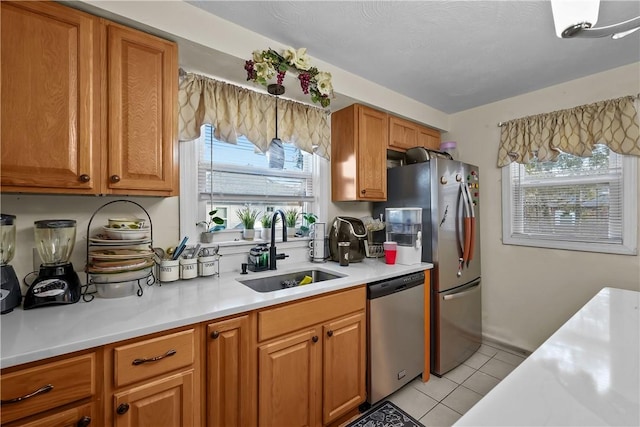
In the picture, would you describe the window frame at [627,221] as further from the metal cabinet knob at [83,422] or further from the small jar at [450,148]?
the metal cabinet knob at [83,422]

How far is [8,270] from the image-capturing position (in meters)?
1.21

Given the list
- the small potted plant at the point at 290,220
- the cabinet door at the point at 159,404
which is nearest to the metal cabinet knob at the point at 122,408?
the cabinet door at the point at 159,404

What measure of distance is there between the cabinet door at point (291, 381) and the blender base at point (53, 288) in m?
0.90

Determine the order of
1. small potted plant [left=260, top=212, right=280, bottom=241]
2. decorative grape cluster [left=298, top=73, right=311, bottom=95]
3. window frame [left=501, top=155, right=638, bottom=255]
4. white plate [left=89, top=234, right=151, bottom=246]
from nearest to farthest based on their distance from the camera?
white plate [left=89, top=234, right=151, bottom=246], decorative grape cluster [left=298, top=73, right=311, bottom=95], window frame [left=501, top=155, right=638, bottom=255], small potted plant [left=260, top=212, right=280, bottom=241]

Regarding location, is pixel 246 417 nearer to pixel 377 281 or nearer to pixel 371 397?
pixel 371 397

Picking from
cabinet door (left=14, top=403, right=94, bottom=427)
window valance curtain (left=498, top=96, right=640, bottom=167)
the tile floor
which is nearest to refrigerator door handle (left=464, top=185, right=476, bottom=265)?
window valance curtain (left=498, top=96, right=640, bottom=167)

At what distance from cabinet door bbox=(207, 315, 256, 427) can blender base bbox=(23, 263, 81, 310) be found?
2.20 ft

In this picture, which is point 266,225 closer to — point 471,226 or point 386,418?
point 386,418

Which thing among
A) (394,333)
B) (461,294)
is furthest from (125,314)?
(461,294)

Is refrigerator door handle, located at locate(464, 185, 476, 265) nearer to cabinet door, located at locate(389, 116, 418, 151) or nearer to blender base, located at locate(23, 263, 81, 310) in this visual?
cabinet door, located at locate(389, 116, 418, 151)

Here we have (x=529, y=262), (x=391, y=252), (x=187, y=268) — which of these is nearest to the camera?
(x=187, y=268)

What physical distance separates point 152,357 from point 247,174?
1.36 metres

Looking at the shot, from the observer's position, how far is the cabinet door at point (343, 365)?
1642 mm

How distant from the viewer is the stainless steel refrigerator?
2.29 m
